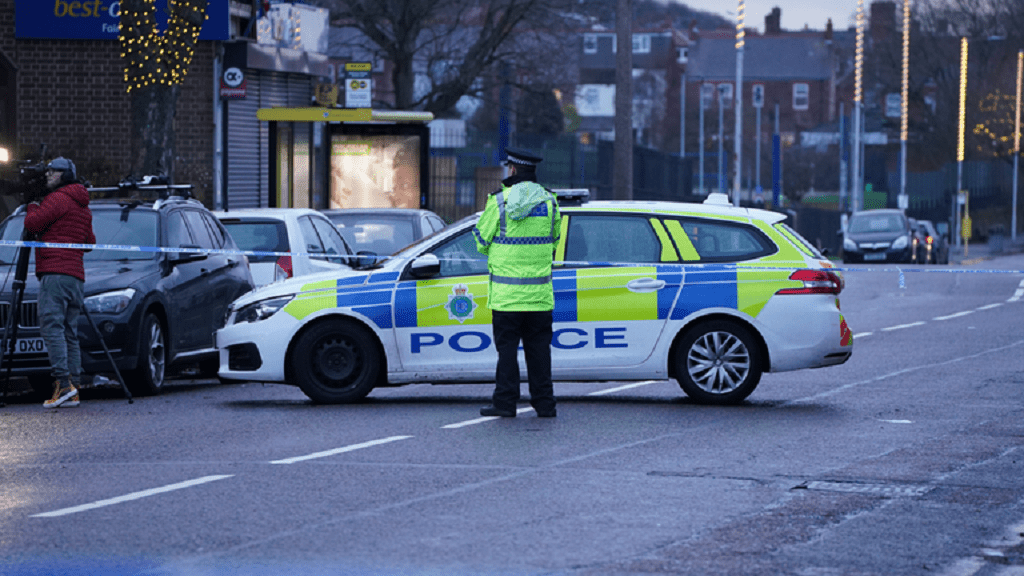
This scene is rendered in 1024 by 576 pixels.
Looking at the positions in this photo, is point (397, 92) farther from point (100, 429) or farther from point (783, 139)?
point (783, 139)

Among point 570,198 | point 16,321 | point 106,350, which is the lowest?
point 106,350

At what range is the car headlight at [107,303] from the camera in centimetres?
1291

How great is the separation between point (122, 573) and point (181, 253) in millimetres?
7990

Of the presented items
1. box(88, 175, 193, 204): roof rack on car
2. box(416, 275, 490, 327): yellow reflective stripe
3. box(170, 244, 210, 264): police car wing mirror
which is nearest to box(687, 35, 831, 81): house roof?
box(88, 175, 193, 204): roof rack on car

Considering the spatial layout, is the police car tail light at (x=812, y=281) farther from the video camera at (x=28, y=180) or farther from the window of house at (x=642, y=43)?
the window of house at (x=642, y=43)

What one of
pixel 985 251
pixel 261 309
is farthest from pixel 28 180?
pixel 985 251

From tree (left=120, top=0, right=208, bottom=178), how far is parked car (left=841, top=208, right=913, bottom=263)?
80.6 feet

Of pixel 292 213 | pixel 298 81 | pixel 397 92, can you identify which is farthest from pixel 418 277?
pixel 397 92

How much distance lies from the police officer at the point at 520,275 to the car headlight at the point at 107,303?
338 cm

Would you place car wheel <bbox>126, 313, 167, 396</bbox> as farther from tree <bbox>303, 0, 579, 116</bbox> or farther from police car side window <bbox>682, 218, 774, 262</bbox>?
tree <bbox>303, 0, 579, 116</bbox>

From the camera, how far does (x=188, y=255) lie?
46.7 ft

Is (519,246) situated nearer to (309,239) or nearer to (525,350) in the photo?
(525,350)

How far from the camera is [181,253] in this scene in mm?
14102

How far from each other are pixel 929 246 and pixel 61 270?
114ft
